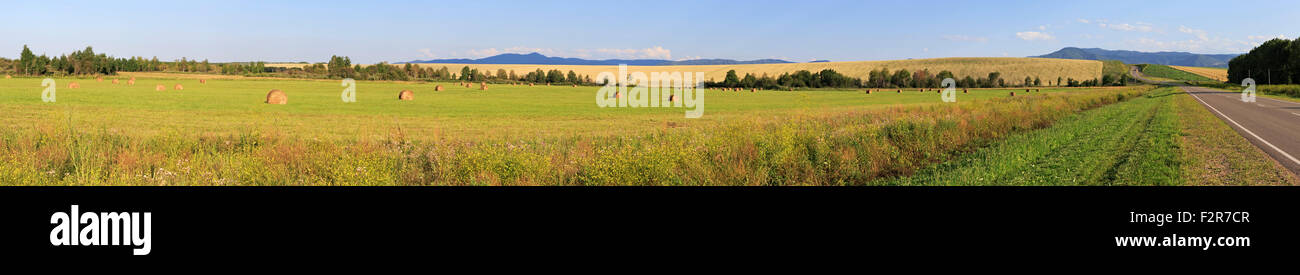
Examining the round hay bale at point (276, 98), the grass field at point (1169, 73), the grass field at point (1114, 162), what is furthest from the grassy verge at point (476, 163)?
the grass field at point (1169, 73)

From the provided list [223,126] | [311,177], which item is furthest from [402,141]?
[223,126]

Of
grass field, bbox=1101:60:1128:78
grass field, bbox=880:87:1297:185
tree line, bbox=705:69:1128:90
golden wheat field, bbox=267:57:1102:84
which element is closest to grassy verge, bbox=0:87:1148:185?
grass field, bbox=880:87:1297:185

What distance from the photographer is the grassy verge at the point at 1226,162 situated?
8773 mm

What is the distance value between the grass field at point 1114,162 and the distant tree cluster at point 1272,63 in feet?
362

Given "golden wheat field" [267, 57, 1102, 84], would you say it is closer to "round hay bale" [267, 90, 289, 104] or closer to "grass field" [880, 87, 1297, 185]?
"round hay bale" [267, 90, 289, 104]

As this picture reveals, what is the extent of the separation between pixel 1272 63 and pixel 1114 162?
134426 millimetres

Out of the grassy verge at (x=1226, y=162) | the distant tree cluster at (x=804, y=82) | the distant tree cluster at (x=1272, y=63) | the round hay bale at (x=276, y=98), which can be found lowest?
the grassy verge at (x=1226, y=162)

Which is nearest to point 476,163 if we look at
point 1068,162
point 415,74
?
point 1068,162

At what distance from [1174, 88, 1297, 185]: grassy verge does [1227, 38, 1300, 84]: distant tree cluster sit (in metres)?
109

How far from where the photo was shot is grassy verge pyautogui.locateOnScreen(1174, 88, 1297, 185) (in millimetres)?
8773

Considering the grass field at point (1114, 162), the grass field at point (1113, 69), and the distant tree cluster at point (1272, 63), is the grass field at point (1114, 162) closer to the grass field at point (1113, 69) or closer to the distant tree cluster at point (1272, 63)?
the distant tree cluster at point (1272, 63)
